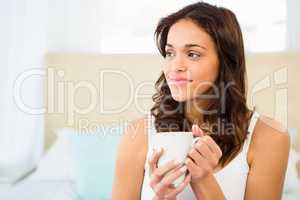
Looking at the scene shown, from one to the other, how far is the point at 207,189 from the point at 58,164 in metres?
1.01

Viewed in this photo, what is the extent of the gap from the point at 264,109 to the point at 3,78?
3.77 feet

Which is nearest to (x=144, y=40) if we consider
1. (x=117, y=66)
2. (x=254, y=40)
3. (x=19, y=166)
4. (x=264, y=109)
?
(x=117, y=66)

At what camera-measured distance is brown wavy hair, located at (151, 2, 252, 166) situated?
101cm

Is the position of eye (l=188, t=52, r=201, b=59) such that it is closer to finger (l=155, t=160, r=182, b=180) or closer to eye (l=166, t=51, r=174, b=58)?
eye (l=166, t=51, r=174, b=58)

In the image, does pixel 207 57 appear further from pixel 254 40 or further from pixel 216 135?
pixel 254 40

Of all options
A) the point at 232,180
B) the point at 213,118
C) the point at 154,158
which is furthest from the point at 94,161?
the point at 154,158

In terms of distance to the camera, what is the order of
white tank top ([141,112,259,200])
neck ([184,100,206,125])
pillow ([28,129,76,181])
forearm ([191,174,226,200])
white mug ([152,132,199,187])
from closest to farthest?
white mug ([152,132,199,187]) < forearm ([191,174,226,200]) < white tank top ([141,112,259,200]) < neck ([184,100,206,125]) < pillow ([28,129,76,181])

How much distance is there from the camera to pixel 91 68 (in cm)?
182

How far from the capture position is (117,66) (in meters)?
1.83

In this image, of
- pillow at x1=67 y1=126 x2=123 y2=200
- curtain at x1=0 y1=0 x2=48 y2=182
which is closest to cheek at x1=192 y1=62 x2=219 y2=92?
pillow at x1=67 y1=126 x2=123 y2=200

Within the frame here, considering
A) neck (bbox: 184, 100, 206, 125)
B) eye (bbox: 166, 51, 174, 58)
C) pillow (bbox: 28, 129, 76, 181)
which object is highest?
eye (bbox: 166, 51, 174, 58)

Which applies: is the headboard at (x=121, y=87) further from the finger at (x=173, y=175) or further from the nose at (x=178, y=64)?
the finger at (x=173, y=175)

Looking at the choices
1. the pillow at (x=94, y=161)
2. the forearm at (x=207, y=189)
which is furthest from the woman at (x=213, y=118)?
the pillow at (x=94, y=161)

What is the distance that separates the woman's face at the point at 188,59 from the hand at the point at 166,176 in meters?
0.29
